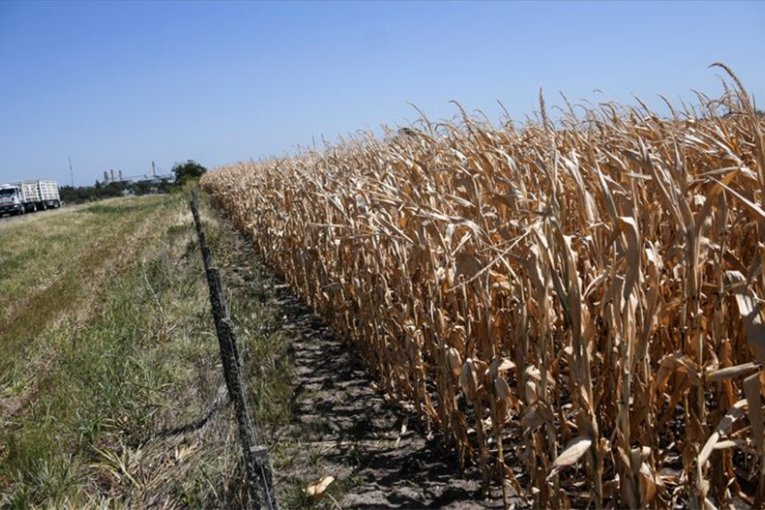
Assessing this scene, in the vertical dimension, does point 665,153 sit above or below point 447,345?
above

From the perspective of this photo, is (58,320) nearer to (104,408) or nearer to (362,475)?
(104,408)

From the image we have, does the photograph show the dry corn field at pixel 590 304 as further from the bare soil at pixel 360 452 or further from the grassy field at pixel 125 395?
the grassy field at pixel 125 395

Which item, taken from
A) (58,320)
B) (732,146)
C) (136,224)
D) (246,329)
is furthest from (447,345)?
(136,224)

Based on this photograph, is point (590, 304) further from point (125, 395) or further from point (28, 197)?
point (28, 197)

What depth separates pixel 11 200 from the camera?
46.6 metres

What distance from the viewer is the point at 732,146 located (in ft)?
10.8

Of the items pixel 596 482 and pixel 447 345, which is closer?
pixel 596 482

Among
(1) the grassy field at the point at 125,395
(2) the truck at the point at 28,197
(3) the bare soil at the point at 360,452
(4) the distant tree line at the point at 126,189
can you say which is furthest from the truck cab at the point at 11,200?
(3) the bare soil at the point at 360,452

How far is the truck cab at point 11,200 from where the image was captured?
4638cm

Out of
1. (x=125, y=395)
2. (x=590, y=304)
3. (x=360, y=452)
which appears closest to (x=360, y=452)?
(x=360, y=452)

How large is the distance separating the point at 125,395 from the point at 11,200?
156 feet

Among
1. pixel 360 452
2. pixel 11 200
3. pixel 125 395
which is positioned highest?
pixel 11 200

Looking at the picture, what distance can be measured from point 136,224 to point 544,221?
79.6ft

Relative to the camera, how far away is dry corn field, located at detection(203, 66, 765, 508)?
2.30m
